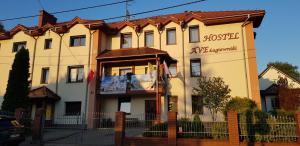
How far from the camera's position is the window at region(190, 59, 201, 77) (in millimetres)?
22186

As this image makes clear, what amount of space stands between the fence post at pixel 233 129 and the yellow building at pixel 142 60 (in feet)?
25.4

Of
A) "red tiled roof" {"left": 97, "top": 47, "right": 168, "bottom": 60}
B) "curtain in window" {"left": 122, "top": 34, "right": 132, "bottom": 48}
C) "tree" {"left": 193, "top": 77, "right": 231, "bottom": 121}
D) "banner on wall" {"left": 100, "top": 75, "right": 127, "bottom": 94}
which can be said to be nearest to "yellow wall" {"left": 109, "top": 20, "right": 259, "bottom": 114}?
"red tiled roof" {"left": 97, "top": 47, "right": 168, "bottom": 60}

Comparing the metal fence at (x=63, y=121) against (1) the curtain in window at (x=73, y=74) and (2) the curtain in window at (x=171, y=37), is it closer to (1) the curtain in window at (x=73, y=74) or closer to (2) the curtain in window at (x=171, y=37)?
(1) the curtain in window at (x=73, y=74)

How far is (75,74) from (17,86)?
6375 mm

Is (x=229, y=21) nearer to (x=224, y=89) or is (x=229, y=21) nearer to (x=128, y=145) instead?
(x=224, y=89)

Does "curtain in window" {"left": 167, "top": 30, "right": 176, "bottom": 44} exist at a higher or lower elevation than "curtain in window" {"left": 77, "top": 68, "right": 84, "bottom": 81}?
higher

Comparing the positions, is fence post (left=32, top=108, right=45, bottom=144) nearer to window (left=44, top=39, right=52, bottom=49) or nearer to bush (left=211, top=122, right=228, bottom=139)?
bush (left=211, top=122, right=228, bottom=139)

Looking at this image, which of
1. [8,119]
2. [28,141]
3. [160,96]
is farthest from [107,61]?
[8,119]

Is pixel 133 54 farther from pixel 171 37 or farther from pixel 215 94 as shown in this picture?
pixel 215 94

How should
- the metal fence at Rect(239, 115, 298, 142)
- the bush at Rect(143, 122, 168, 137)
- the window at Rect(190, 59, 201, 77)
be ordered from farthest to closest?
the window at Rect(190, 59, 201, 77) < the bush at Rect(143, 122, 168, 137) < the metal fence at Rect(239, 115, 298, 142)

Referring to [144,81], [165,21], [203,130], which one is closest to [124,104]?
[144,81]

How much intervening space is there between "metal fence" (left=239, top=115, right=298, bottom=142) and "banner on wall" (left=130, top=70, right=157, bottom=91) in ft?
30.1

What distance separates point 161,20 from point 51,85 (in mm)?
11483

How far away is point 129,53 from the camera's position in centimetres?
2259
